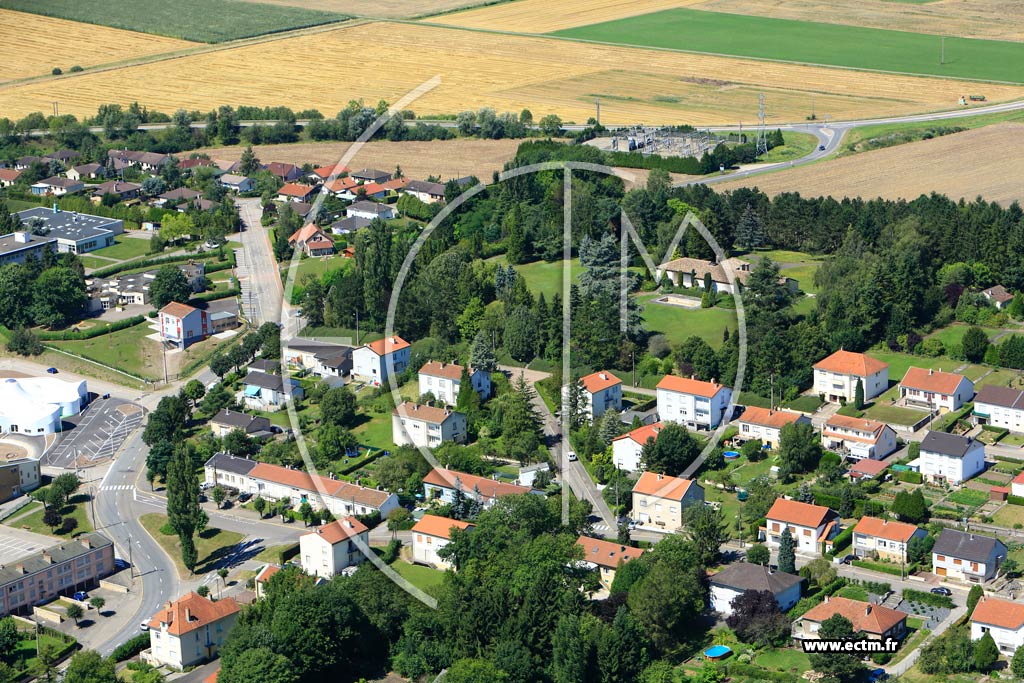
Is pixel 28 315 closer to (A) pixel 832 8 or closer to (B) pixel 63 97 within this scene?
(B) pixel 63 97

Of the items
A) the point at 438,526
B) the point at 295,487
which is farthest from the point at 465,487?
the point at 295,487

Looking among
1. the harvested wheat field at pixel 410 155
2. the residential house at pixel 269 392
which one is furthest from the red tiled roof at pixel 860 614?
the harvested wheat field at pixel 410 155

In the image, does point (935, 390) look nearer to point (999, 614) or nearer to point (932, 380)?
point (932, 380)

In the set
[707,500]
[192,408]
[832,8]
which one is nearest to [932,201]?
[707,500]

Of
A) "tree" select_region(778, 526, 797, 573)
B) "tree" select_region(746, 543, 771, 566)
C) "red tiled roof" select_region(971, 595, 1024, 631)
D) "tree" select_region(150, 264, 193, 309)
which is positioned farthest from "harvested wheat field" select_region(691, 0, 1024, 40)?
"red tiled roof" select_region(971, 595, 1024, 631)

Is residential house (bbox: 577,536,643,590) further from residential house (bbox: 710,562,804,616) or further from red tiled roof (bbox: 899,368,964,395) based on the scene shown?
red tiled roof (bbox: 899,368,964,395)
